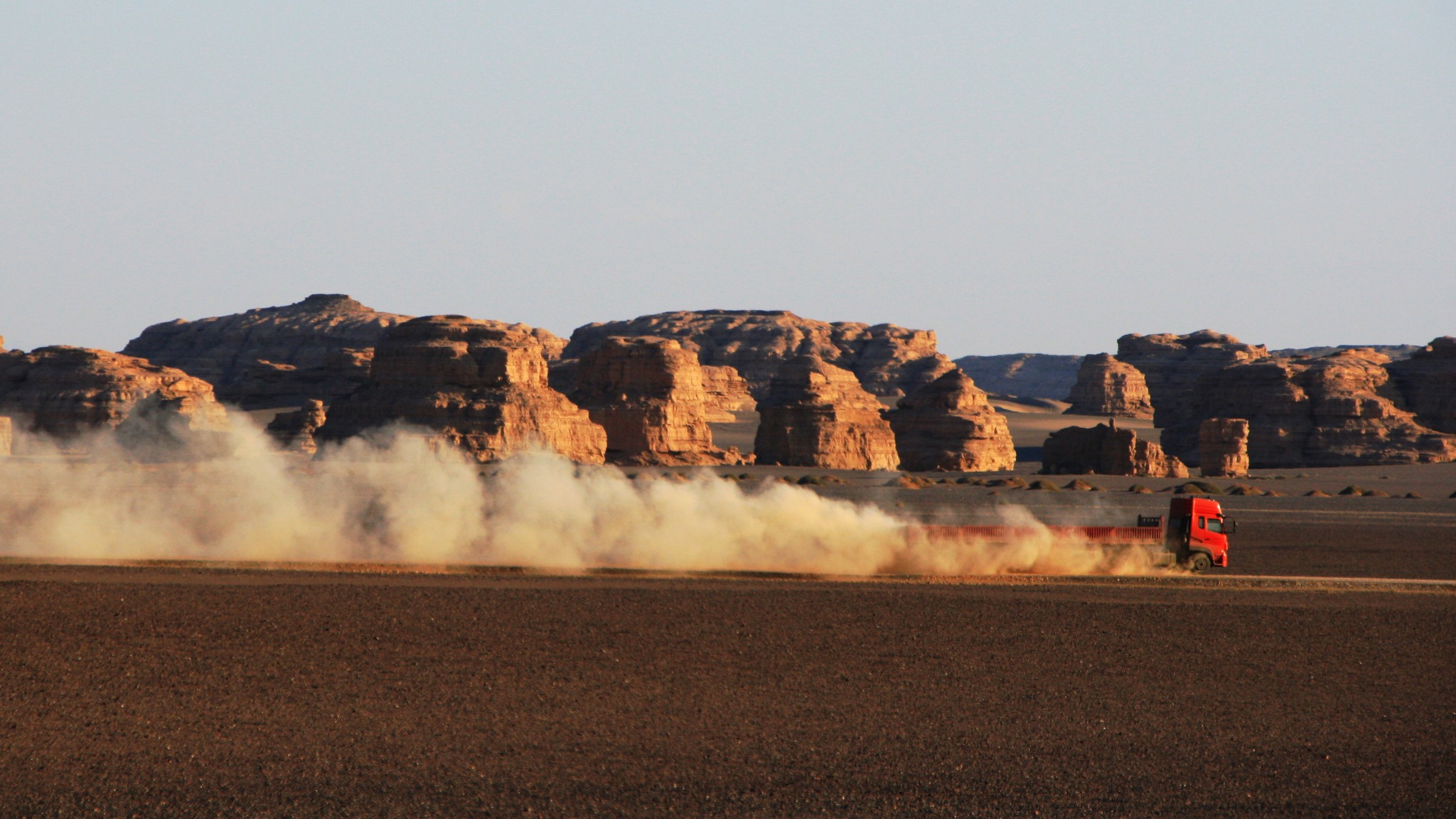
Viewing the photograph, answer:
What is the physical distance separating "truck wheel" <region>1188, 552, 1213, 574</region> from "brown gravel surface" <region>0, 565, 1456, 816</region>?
7.94 metres

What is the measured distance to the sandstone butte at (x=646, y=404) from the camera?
382 feet

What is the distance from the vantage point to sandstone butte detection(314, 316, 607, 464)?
9950cm

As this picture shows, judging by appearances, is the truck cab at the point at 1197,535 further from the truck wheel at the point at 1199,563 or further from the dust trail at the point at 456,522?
the dust trail at the point at 456,522

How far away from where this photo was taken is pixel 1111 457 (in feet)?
339

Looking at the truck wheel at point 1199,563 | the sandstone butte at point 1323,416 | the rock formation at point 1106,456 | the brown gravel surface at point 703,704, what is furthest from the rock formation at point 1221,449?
the brown gravel surface at point 703,704

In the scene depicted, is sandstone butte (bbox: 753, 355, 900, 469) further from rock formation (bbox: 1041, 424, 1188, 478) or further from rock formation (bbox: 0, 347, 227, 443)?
rock formation (bbox: 0, 347, 227, 443)

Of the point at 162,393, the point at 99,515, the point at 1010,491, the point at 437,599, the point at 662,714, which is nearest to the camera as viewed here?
the point at 662,714

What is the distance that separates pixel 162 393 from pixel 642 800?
112 m

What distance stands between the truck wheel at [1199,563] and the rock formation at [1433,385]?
332 ft

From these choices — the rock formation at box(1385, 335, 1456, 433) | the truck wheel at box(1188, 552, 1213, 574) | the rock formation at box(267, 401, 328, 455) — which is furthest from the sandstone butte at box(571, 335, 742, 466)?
the truck wheel at box(1188, 552, 1213, 574)

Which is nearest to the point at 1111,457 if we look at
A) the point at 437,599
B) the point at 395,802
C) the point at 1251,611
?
the point at 1251,611

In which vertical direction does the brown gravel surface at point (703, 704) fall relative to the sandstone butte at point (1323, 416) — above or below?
below

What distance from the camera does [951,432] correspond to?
114312 mm

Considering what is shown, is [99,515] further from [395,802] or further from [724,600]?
[395,802]
